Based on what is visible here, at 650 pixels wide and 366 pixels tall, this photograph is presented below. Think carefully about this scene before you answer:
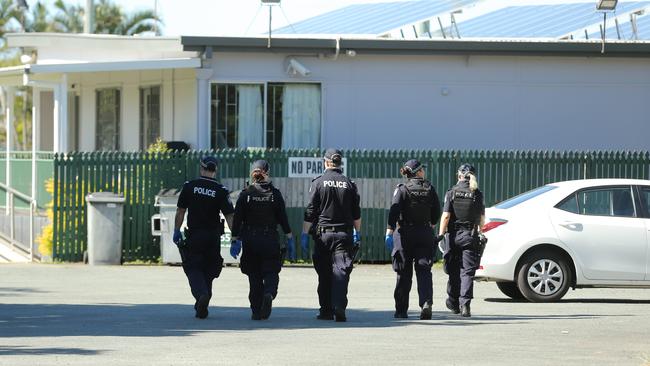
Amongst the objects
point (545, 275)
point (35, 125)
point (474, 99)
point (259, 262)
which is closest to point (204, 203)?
point (259, 262)

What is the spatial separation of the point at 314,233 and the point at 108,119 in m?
15.7

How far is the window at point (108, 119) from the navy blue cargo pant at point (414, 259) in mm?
15386

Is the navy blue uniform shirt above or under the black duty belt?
above

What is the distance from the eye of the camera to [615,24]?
26.6 m

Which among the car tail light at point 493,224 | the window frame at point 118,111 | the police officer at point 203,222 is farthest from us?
the window frame at point 118,111

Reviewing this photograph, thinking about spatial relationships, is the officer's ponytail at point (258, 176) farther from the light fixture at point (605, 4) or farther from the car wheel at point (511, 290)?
the light fixture at point (605, 4)

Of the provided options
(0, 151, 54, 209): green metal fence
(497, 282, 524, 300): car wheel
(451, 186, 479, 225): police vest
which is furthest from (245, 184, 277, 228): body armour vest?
(0, 151, 54, 209): green metal fence

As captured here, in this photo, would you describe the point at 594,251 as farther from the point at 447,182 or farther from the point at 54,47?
the point at 54,47

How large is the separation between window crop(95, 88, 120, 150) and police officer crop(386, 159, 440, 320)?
1533 cm

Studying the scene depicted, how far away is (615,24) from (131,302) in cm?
1436

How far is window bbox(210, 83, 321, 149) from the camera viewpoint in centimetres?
2475

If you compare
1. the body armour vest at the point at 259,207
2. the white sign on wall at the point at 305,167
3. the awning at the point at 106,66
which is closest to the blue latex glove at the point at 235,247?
the body armour vest at the point at 259,207

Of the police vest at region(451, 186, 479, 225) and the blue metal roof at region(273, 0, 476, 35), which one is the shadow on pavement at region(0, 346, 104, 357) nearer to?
Answer: the police vest at region(451, 186, 479, 225)

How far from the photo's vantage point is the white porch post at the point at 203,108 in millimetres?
24344
